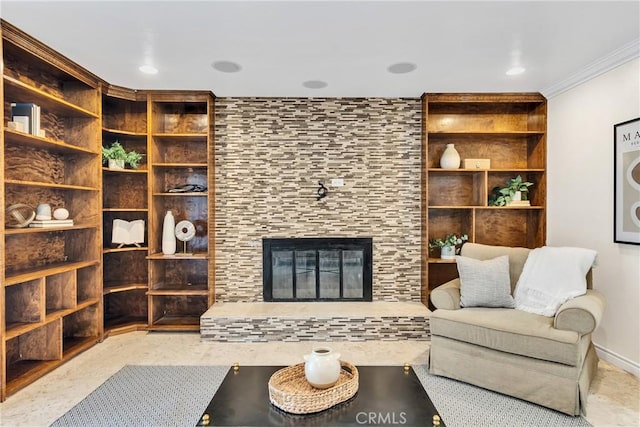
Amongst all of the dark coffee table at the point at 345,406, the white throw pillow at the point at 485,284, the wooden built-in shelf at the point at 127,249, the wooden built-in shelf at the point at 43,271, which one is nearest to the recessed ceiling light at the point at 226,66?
the wooden built-in shelf at the point at 127,249

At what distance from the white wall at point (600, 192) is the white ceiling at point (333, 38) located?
0.26m

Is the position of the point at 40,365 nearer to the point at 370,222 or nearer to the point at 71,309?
the point at 71,309

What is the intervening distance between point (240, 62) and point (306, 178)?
139 centimetres

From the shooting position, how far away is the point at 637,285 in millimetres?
2682

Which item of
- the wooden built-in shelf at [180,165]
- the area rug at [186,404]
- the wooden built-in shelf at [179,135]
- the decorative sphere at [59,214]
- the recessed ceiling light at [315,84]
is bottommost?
the area rug at [186,404]

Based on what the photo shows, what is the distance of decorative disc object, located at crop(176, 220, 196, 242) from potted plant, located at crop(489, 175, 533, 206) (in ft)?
10.3

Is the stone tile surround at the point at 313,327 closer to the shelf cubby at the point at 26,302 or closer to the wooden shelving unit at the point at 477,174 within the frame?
the wooden shelving unit at the point at 477,174

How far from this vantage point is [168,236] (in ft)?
12.3

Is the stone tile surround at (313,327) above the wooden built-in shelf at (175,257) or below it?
below

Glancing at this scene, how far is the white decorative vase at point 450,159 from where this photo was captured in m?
3.82

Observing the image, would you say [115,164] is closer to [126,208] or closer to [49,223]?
[126,208]

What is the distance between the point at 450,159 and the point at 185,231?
2.82 metres

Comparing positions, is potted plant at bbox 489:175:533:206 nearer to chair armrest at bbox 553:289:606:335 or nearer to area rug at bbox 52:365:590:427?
chair armrest at bbox 553:289:606:335

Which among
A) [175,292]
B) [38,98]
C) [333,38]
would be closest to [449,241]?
[333,38]
